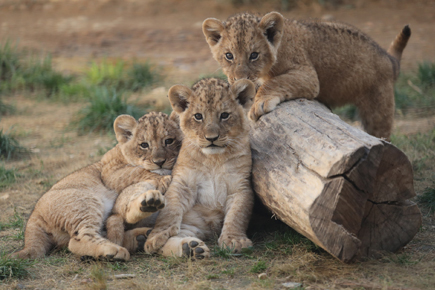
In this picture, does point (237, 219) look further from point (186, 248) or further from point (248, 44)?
point (248, 44)

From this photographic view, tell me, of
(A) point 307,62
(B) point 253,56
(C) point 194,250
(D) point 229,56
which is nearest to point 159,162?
(C) point 194,250

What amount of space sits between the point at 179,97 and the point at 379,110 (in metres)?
2.89

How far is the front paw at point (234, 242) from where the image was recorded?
4704 mm

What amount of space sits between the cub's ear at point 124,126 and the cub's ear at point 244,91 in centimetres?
115

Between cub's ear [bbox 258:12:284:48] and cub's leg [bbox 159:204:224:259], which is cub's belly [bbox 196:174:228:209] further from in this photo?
cub's ear [bbox 258:12:284:48]

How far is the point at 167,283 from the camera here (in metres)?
4.21

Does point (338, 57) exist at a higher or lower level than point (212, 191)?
higher

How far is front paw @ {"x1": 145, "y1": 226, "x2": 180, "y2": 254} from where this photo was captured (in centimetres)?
479

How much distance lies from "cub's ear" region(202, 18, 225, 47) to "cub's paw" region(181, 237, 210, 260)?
261cm

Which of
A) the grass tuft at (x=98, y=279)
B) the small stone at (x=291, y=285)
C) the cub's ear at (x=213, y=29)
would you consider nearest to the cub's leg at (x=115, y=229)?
the grass tuft at (x=98, y=279)

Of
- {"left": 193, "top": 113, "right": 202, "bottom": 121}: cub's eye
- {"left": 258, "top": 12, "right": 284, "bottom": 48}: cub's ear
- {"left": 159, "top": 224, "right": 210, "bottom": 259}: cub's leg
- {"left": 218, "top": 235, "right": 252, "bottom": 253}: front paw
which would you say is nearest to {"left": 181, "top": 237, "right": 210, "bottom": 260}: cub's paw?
{"left": 159, "top": 224, "right": 210, "bottom": 259}: cub's leg

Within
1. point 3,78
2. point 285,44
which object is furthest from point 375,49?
point 3,78

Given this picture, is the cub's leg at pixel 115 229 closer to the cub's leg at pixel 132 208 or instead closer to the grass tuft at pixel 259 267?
the cub's leg at pixel 132 208

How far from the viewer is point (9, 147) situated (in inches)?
324
